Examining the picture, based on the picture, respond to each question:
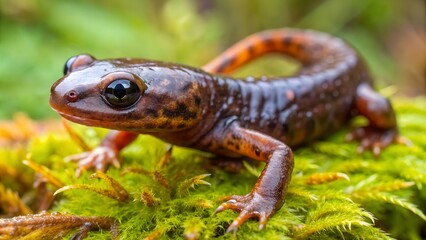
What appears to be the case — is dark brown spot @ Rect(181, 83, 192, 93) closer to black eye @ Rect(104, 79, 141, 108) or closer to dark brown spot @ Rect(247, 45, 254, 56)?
black eye @ Rect(104, 79, 141, 108)

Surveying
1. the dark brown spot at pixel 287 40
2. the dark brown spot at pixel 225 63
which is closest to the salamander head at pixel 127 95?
the dark brown spot at pixel 225 63

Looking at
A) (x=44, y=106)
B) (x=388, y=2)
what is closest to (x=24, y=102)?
(x=44, y=106)

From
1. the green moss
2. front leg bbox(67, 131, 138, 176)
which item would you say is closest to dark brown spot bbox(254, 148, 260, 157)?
the green moss

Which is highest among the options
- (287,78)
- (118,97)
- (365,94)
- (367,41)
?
(118,97)

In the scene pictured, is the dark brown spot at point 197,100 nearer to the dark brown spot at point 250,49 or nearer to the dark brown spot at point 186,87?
the dark brown spot at point 186,87

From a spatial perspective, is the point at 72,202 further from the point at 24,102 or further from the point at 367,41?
the point at 367,41

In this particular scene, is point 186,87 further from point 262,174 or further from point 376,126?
point 376,126
